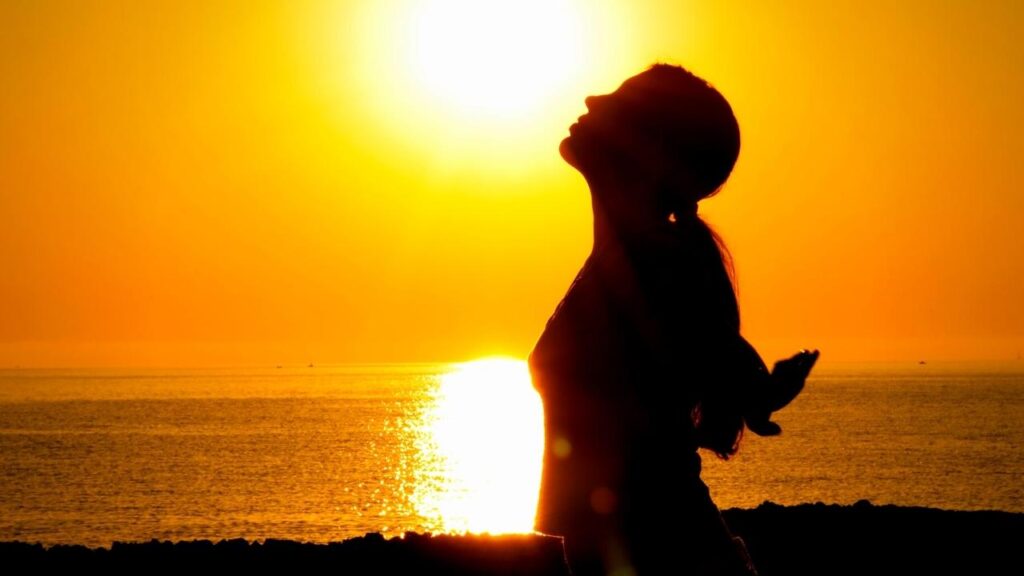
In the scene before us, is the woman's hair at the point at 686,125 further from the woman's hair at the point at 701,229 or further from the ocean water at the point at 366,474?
the ocean water at the point at 366,474

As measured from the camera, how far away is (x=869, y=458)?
98188mm

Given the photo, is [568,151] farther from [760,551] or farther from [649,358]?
[760,551]

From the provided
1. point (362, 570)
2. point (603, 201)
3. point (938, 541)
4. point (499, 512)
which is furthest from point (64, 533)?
point (603, 201)

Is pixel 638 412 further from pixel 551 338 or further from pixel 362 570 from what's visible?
pixel 362 570

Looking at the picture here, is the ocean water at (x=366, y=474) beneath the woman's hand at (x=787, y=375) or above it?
above

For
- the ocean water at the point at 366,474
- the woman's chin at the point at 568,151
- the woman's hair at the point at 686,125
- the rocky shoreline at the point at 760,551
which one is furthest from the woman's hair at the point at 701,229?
the ocean water at the point at 366,474

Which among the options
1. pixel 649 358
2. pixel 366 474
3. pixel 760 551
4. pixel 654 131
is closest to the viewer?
pixel 649 358

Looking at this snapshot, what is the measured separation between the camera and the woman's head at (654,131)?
80.6 inches

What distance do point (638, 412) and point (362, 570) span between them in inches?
699

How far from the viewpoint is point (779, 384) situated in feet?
6.74

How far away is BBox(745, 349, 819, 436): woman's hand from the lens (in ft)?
6.72

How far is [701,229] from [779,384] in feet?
1.00

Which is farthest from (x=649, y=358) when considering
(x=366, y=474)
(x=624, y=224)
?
(x=366, y=474)

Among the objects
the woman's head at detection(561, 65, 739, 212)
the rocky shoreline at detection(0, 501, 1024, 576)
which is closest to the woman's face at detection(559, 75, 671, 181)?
the woman's head at detection(561, 65, 739, 212)
